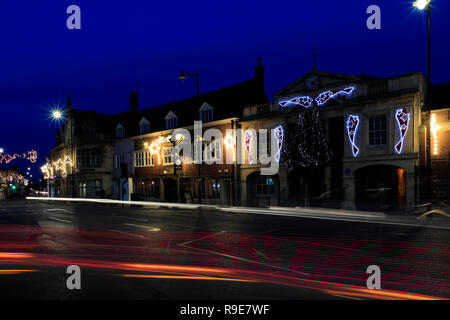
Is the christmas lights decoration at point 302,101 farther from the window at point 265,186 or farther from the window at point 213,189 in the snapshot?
the window at point 213,189

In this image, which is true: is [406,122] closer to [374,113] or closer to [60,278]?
[374,113]

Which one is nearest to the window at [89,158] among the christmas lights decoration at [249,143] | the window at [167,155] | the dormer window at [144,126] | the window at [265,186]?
the dormer window at [144,126]

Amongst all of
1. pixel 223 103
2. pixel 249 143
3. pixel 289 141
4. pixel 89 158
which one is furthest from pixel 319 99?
pixel 89 158

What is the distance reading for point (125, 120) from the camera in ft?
157

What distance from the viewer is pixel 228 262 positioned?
8266 millimetres

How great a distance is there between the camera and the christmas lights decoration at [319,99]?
80.7 ft

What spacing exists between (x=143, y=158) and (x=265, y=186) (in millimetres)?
17142

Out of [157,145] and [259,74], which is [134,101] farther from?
[259,74]

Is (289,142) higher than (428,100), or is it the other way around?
(428,100)

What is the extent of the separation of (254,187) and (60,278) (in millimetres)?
24078

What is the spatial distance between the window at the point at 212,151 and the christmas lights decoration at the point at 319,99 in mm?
7547

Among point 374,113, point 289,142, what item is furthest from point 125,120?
point 374,113

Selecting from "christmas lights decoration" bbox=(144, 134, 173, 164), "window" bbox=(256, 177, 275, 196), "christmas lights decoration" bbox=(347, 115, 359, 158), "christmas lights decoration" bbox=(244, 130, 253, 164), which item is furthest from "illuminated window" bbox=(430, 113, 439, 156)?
"christmas lights decoration" bbox=(144, 134, 173, 164)
